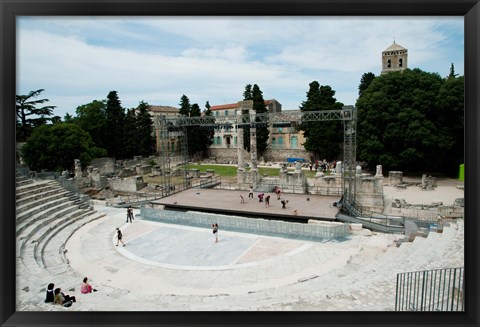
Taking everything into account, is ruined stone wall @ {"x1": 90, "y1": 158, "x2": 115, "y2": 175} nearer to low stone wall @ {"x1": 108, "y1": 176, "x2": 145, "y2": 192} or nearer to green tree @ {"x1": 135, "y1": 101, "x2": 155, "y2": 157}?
green tree @ {"x1": 135, "y1": 101, "x2": 155, "y2": 157}

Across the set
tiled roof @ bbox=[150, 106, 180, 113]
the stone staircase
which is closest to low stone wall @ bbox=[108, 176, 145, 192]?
the stone staircase

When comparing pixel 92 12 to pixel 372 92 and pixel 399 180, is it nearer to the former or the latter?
pixel 399 180

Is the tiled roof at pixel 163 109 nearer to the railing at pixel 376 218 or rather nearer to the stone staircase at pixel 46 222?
the stone staircase at pixel 46 222

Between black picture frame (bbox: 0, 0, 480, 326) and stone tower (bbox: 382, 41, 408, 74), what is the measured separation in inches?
2269

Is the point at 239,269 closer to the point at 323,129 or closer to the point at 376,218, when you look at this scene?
the point at 376,218

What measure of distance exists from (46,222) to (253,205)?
35.1 ft

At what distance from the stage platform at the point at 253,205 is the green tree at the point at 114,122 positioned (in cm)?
2575

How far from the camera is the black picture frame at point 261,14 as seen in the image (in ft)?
8.80

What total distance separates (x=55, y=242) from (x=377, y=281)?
13.2 meters

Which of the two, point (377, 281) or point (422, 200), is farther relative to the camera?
point (422, 200)

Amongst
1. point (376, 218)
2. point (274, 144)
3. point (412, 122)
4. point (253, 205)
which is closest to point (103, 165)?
point (274, 144)

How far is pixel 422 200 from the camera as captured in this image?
22.8 meters

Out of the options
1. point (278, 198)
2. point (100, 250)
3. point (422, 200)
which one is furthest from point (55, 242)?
point (422, 200)
